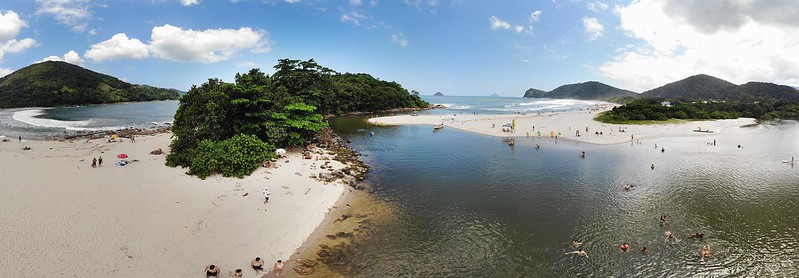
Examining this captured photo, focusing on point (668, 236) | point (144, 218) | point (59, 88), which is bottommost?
point (668, 236)

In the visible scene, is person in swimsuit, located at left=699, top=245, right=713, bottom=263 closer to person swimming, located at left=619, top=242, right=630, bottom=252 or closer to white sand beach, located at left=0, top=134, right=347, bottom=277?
person swimming, located at left=619, top=242, right=630, bottom=252

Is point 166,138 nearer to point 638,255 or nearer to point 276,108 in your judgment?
point 276,108

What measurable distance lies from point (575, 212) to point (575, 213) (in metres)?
0.20

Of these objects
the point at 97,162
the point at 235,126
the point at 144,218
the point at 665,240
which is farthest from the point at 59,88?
the point at 665,240

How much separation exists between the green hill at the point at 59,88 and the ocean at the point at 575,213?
155 metres

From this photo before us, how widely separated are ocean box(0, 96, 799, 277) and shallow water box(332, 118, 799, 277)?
8 centimetres

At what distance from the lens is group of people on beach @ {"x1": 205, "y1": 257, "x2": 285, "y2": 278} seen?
13.4 meters

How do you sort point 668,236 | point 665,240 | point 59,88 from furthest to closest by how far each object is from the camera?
point 59,88
point 668,236
point 665,240

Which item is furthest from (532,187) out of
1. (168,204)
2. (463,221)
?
(168,204)

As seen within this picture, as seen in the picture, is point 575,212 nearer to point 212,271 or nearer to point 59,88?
point 212,271

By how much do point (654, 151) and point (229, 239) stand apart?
4998cm

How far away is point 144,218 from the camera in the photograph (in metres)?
17.4

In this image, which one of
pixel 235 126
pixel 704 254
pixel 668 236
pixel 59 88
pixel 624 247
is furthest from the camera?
pixel 59 88

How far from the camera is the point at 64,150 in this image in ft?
116
